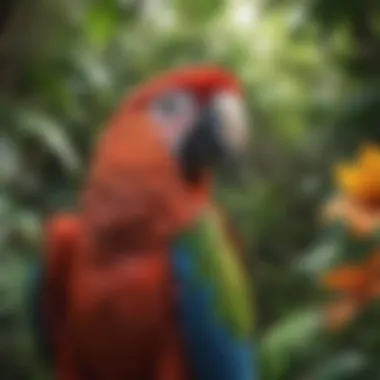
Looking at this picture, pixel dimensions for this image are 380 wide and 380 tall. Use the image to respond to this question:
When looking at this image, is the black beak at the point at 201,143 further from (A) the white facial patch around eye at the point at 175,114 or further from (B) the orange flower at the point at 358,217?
(B) the orange flower at the point at 358,217

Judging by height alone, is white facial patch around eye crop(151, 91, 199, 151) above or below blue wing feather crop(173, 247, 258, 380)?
above

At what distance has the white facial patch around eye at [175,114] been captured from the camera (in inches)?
32.1

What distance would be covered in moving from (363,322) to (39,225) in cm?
31

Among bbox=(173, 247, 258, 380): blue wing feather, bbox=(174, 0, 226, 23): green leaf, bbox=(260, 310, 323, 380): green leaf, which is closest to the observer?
bbox=(173, 247, 258, 380): blue wing feather

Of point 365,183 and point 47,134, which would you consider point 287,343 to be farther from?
point 47,134

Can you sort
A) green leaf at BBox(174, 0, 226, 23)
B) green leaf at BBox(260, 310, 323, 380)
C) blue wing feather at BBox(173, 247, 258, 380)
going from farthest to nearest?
green leaf at BBox(174, 0, 226, 23)
green leaf at BBox(260, 310, 323, 380)
blue wing feather at BBox(173, 247, 258, 380)

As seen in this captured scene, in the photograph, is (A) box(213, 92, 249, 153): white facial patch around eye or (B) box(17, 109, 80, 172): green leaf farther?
(B) box(17, 109, 80, 172): green leaf

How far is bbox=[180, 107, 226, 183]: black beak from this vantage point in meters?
0.82

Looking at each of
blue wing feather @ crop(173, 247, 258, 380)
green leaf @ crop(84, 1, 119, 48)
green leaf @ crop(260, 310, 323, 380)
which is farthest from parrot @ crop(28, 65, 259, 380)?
green leaf @ crop(84, 1, 119, 48)

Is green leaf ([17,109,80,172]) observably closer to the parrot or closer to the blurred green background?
the blurred green background

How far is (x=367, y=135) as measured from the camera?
107 cm

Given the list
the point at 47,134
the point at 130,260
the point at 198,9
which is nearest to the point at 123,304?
the point at 130,260

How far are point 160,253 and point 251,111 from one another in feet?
1.46

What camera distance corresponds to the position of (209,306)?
80 cm
